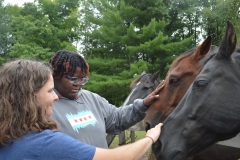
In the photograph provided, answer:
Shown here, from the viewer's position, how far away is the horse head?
4070 millimetres

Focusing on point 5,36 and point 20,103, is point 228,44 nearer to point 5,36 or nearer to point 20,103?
point 20,103

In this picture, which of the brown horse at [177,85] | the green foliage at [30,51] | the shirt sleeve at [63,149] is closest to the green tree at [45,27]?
the green foliage at [30,51]

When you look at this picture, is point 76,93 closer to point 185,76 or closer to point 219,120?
point 219,120

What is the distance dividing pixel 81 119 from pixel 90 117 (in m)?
0.10

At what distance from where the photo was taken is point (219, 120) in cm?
262

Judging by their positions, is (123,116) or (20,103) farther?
(123,116)

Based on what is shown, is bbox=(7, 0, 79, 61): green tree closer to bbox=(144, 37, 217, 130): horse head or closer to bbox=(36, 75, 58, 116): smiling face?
bbox=(144, 37, 217, 130): horse head

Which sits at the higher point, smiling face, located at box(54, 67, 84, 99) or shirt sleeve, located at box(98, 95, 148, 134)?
smiling face, located at box(54, 67, 84, 99)

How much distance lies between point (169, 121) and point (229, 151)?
185 cm

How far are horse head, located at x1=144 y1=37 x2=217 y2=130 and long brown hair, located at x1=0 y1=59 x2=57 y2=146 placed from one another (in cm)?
238

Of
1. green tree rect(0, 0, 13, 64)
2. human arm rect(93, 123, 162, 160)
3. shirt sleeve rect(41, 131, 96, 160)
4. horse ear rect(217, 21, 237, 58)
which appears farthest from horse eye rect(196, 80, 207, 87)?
green tree rect(0, 0, 13, 64)

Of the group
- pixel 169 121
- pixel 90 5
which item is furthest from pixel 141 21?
pixel 169 121

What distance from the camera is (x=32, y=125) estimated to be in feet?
6.08

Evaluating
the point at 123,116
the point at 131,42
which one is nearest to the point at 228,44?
the point at 123,116
